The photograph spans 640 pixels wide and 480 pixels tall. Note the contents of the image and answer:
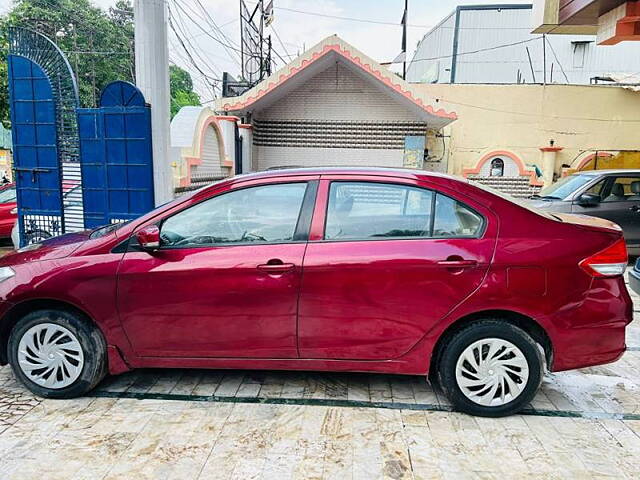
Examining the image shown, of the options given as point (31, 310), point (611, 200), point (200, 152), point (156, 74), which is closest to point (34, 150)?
point (156, 74)

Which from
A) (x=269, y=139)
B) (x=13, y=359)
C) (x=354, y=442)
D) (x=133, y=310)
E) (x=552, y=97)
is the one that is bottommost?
(x=354, y=442)

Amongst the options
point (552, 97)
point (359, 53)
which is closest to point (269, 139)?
point (359, 53)

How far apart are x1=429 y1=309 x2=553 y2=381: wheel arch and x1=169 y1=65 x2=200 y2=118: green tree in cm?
4194

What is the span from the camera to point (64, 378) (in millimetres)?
3309

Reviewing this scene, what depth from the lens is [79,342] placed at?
3.27 metres

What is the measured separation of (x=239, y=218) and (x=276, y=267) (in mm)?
478

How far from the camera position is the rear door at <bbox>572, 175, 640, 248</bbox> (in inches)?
320

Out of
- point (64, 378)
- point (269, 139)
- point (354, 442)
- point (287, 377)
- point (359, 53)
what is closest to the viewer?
point (354, 442)

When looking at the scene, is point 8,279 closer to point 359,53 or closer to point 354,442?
point 354,442

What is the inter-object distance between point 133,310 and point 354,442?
5.52ft

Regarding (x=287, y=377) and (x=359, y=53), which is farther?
(x=359, y=53)

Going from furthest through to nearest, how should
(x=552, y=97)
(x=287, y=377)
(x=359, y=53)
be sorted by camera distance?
(x=552, y=97) → (x=359, y=53) → (x=287, y=377)

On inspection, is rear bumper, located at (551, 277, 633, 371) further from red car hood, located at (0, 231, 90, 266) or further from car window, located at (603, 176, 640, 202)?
car window, located at (603, 176, 640, 202)

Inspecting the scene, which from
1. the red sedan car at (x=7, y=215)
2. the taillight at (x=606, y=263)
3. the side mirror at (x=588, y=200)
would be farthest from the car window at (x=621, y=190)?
the red sedan car at (x=7, y=215)
